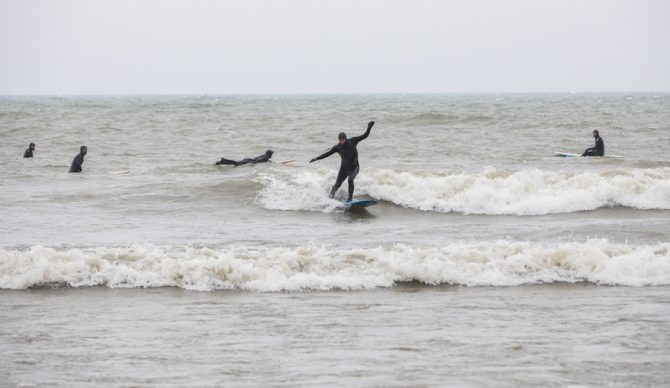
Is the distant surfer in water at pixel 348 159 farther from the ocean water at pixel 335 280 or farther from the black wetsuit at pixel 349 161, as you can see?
the ocean water at pixel 335 280

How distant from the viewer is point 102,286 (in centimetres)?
1021

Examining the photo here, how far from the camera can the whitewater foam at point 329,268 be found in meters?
10.2

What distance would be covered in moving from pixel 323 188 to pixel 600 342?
40.3ft

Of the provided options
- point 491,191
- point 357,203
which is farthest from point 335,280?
point 491,191

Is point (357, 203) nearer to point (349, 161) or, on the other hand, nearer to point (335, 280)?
point (349, 161)

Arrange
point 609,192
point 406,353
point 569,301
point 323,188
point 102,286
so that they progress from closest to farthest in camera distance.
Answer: point 406,353
point 569,301
point 102,286
point 609,192
point 323,188

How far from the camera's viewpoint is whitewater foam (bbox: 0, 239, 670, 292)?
10211 mm

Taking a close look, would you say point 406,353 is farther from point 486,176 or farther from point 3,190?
point 3,190

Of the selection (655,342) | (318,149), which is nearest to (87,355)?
(655,342)

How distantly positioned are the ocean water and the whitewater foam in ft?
0.09

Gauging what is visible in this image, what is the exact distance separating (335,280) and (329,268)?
523mm

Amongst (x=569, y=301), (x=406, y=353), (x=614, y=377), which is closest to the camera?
(x=614, y=377)

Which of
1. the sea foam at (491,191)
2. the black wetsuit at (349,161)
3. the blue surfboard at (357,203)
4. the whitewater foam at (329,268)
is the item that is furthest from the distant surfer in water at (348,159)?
the whitewater foam at (329,268)

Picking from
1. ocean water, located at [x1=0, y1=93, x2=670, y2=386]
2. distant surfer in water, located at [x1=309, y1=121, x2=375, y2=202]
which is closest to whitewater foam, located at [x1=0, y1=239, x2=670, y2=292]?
ocean water, located at [x1=0, y1=93, x2=670, y2=386]
